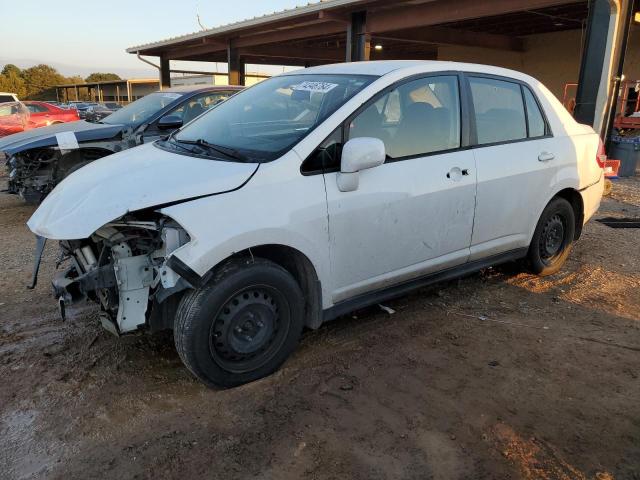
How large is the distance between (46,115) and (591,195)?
16860 millimetres

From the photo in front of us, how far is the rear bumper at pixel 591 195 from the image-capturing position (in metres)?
4.88

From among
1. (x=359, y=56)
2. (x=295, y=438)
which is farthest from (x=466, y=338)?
(x=359, y=56)

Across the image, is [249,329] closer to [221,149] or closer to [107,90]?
[221,149]

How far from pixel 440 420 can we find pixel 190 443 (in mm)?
1290

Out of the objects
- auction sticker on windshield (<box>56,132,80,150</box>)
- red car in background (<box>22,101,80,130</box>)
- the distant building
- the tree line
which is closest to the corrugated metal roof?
red car in background (<box>22,101,80,130</box>)

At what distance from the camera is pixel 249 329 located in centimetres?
300

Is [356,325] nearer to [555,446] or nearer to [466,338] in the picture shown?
[466,338]

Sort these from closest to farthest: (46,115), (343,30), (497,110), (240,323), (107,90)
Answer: (240,323) → (497,110) → (343,30) → (46,115) → (107,90)

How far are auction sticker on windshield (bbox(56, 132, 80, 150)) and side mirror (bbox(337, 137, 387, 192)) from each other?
15.9 feet

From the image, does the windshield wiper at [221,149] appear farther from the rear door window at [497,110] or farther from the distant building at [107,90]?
the distant building at [107,90]

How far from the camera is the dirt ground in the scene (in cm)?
246

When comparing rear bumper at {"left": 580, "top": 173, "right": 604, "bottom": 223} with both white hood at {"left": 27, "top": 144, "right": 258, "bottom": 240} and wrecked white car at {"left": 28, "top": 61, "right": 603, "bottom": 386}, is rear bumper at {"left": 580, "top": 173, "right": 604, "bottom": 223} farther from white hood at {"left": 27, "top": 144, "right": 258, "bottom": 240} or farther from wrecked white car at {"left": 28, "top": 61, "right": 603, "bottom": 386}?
white hood at {"left": 27, "top": 144, "right": 258, "bottom": 240}

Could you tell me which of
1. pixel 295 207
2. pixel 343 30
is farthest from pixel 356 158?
pixel 343 30

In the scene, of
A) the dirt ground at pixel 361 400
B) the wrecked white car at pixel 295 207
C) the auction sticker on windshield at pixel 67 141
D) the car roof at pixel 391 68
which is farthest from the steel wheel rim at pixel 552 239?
the auction sticker on windshield at pixel 67 141
